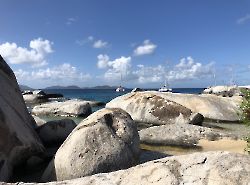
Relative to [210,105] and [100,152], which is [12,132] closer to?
[100,152]

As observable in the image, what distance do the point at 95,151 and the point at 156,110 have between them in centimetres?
1692

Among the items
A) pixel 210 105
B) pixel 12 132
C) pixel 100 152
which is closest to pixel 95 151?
pixel 100 152

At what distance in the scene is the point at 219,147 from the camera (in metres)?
16.8

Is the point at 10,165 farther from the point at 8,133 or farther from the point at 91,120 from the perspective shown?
the point at 91,120

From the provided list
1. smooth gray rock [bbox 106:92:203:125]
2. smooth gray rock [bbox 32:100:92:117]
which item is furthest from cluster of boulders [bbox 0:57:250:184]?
smooth gray rock [bbox 32:100:92:117]

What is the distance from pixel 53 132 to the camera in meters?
15.6

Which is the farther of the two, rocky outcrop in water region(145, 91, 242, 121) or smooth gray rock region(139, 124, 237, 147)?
rocky outcrop in water region(145, 91, 242, 121)

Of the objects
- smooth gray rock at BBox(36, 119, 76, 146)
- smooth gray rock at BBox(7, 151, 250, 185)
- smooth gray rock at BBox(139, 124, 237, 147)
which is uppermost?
smooth gray rock at BBox(7, 151, 250, 185)

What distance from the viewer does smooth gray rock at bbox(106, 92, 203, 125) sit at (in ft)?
83.2

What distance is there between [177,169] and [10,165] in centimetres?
Result: 638

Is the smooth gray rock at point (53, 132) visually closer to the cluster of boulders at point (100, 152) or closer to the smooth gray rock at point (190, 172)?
→ the cluster of boulders at point (100, 152)

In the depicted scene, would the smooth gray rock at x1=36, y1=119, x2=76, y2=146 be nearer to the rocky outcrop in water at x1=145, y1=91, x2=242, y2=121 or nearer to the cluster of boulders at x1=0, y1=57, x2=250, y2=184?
the cluster of boulders at x1=0, y1=57, x2=250, y2=184

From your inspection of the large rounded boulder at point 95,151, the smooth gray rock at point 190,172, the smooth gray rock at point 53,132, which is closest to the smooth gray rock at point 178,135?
the smooth gray rock at point 53,132

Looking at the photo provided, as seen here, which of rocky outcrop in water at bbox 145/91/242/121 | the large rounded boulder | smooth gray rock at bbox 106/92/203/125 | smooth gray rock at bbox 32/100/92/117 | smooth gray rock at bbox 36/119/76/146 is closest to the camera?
the large rounded boulder
